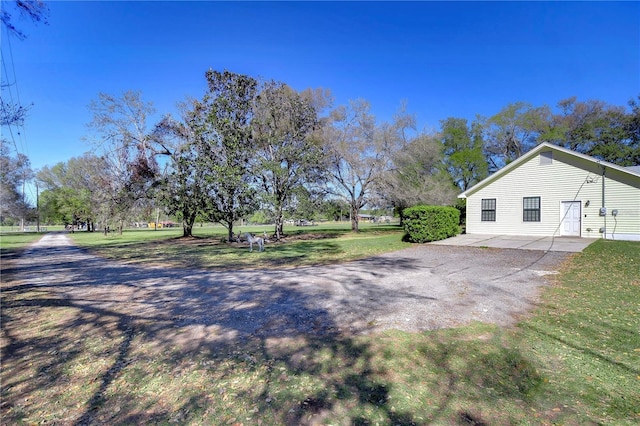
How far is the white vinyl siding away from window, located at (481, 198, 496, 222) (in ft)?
0.61

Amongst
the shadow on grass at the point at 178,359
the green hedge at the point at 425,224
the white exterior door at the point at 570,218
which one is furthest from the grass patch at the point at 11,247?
the white exterior door at the point at 570,218

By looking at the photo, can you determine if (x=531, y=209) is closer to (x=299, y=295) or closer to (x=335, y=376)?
(x=299, y=295)

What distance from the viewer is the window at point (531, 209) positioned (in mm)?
17078

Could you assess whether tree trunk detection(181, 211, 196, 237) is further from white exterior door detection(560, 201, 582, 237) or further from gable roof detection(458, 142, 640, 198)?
white exterior door detection(560, 201, 582, 237)

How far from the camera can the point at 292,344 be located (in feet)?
11.8

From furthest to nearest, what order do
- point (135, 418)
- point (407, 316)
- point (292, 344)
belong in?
point (407, 316), point (292, 344), point (135, 418)

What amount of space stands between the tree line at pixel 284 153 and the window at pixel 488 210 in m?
6.03

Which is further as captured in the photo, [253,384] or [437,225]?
[437,225]

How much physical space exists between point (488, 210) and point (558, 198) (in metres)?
3.45

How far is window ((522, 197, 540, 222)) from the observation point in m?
17.1

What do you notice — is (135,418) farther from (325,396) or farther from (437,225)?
(437,225)

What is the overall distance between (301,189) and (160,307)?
49.2 ft

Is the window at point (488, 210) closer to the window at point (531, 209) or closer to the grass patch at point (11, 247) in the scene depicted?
the window at point (531, 209)

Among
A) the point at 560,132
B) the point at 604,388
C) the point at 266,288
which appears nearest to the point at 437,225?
the point at 266,288
